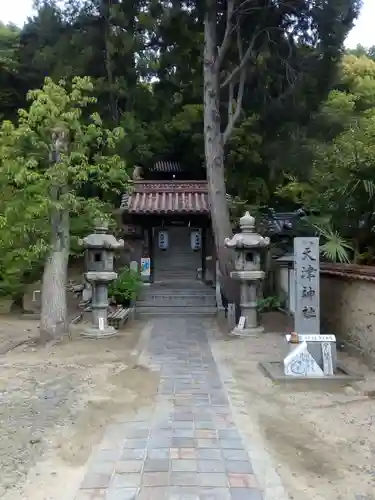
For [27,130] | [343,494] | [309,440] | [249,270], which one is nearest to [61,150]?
[27,130]

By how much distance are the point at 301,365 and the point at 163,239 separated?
38.7 ft

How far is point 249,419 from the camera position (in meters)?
5.73

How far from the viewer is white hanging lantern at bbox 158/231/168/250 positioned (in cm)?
1862

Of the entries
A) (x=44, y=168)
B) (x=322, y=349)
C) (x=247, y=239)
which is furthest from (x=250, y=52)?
(x=322, y=349)

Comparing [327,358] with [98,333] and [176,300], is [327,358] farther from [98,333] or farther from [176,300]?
[176,300]

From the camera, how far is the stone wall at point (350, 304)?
8773 millimetres

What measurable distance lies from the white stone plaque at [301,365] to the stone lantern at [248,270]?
4.61 m

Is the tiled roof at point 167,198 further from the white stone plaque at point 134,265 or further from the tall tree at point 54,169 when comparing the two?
the tall tree at point 54,169

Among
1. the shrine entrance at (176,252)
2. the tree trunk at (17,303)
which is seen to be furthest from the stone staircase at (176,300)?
the tree trunk at (17,303)

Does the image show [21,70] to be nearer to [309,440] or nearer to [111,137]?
[111,137]

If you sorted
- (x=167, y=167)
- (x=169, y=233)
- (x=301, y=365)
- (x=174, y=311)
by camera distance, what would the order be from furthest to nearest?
(x=167, y=167), (x=169, y=233), (x=174, y=311), (x=301, y=365)

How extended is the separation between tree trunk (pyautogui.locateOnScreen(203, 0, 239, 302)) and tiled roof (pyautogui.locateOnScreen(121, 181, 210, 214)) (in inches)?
122

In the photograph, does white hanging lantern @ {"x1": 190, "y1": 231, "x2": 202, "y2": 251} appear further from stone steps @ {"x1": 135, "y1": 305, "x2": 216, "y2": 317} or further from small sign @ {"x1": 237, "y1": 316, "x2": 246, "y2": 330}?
small sign @ {"x1": 237, "y1": 316, "x2": 246, "y2": 330}

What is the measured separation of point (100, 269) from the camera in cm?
1238
